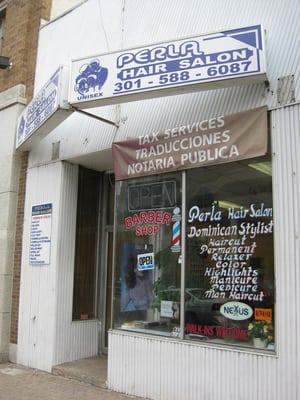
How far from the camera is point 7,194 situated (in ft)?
32.8

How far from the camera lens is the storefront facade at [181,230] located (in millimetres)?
5934

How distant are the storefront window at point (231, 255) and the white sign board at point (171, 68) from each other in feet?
3.64

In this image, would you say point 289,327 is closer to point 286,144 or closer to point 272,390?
point 272,390

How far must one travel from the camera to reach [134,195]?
25.0 ft

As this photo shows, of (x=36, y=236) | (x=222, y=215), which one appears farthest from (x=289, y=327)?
(x=36, y=236)

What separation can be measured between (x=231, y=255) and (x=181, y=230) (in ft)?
2.86

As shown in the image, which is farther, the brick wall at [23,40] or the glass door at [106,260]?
the brick wall at [23,40]

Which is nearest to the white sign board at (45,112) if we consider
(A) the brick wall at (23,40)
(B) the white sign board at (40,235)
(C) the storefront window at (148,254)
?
(A) the brick wall at (23,40)

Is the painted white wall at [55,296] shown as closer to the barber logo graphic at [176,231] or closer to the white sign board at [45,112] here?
the white sign board at [45,112]

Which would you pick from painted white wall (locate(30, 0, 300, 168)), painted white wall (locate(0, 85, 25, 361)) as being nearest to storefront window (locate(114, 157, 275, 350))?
painted white wall (locate(30, 0, 300, 168))

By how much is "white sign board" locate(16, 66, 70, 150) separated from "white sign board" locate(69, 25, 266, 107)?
172 millimetres

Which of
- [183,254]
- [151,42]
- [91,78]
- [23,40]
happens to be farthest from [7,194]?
[183,254]

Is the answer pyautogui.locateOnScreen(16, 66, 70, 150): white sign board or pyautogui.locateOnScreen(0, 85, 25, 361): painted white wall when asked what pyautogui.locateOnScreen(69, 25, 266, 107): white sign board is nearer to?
pyautogui.locateOnScreen(16, 66, 70, 150): white sign board

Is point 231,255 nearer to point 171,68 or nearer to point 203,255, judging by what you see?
point 203,255
